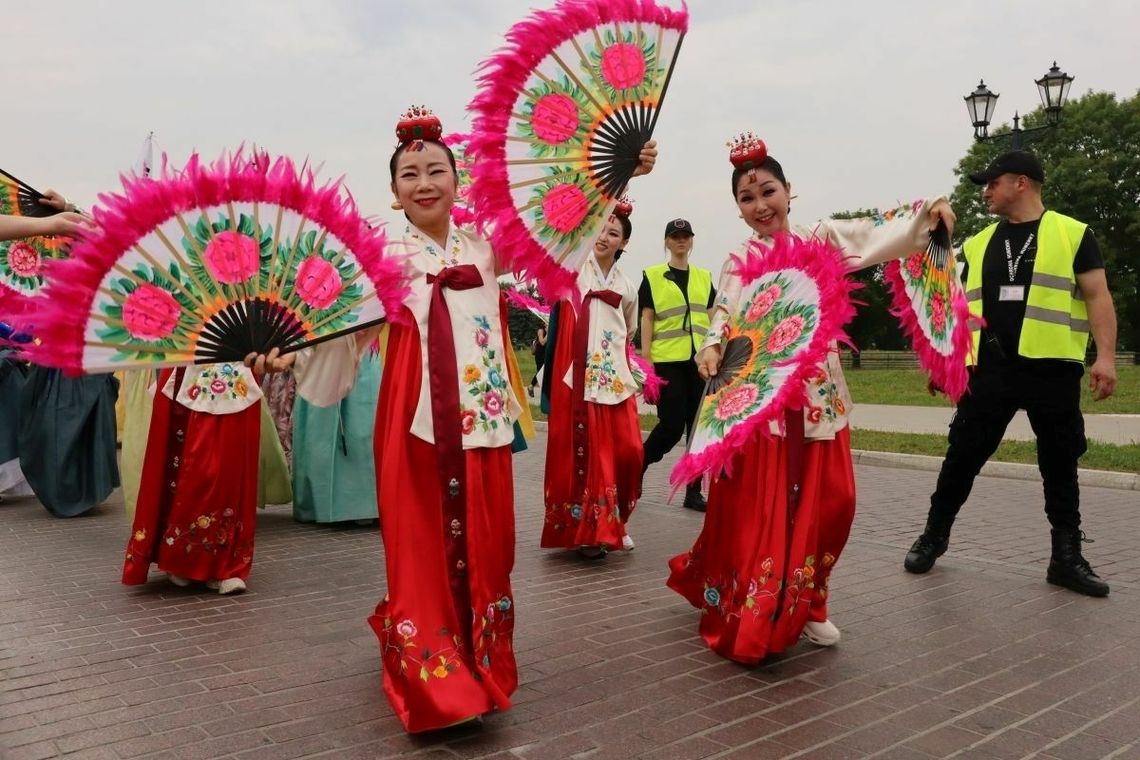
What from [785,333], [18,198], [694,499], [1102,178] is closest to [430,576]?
[785,333]

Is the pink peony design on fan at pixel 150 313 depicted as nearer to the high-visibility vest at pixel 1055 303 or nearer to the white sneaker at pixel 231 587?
the white sneaker at pixel 231 587

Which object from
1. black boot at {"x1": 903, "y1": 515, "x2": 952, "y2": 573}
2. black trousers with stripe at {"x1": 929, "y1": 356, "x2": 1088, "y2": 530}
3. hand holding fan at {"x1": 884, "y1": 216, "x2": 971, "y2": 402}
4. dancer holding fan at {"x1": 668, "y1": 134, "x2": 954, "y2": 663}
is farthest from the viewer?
black boot at {"x1": 903, "y1": 515, "x2": 952, "y2": 573}

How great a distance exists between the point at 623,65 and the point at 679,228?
14.4 ft

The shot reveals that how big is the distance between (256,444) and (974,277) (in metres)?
3.94

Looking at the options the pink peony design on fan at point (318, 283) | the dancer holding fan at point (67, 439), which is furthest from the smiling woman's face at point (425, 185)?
the dancer holding fan at point (67, 439)

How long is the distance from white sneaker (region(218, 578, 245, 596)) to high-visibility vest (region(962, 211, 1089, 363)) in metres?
4.14

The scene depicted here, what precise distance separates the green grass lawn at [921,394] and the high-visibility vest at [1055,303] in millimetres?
8849

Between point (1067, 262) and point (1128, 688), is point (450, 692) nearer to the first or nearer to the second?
point (1128, 688)

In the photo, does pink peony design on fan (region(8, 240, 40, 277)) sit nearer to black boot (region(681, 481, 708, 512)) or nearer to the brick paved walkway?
the brick paved walkway

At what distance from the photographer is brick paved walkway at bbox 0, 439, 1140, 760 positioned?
3133mm

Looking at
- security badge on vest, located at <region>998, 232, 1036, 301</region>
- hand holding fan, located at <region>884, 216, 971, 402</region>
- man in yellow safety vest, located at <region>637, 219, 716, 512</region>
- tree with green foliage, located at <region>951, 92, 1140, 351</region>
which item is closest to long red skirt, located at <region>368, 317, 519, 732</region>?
hand holding fan, located at <region>884, 216, 971, 402</region>

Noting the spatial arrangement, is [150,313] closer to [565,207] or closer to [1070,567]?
[565,207]

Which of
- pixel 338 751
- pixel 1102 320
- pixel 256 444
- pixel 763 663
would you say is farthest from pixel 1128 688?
pixel 256 444

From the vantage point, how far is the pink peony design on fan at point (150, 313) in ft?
9.46
